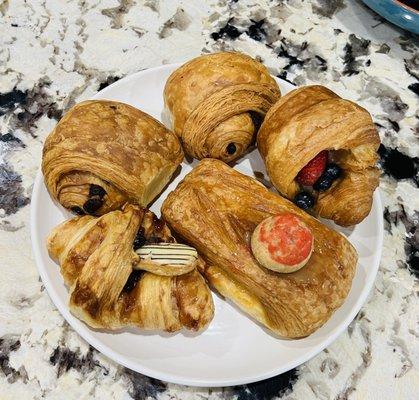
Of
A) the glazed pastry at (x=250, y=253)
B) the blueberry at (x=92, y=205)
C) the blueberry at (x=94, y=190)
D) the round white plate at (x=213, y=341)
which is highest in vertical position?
the glazed pastry at (x=250, y=253)

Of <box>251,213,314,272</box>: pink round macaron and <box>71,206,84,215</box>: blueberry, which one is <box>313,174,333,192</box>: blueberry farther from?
<box>71,206,84,215</box>: blueberry

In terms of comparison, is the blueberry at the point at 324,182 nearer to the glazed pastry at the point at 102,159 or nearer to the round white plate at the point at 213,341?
the round white plate at the point at 213,341

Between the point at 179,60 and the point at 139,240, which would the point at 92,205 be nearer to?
the point at 139,240

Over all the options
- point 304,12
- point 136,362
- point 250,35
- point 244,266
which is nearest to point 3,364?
point 136,362

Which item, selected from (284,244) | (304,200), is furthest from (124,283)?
(304,200)

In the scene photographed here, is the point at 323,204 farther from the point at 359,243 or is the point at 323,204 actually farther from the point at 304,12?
the point at 304,12

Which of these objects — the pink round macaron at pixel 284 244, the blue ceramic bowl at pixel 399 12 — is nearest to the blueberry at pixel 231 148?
the pink round macaron at pixel 284 244

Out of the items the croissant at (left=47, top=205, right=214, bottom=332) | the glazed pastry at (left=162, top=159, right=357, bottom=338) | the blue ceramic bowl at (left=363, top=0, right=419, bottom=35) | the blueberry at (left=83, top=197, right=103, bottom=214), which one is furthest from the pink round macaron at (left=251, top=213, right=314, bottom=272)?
the blue ceramic bowl at (left=363, top=0, right=419, bottom=35)
